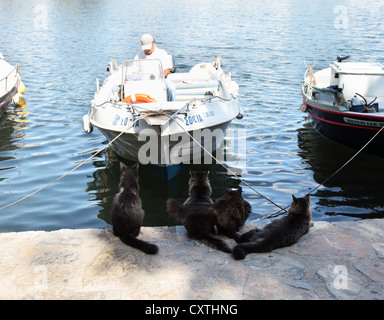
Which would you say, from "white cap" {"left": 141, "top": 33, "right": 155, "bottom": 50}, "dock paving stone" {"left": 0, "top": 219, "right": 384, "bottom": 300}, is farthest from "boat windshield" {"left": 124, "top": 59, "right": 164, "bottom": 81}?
"dock paving stone" {"left": 0, "top": 219, "right": 384, "bottom": 300}

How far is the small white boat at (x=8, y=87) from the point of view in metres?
12.1

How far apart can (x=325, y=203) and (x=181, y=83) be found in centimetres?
489

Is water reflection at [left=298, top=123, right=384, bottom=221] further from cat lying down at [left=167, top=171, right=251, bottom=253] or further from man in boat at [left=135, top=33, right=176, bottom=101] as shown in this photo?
A: man in boat at [left=135, top=33, right=176, bottom=101]

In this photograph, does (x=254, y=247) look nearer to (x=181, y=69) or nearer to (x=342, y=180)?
(x=342, y=180)

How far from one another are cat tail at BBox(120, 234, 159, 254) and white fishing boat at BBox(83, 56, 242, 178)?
2.81m

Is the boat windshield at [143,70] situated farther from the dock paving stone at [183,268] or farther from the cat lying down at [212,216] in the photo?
the dock paving stone at [183,268]

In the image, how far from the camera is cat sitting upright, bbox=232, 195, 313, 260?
431 centimetres

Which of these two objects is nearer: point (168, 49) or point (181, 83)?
point (181, 83)

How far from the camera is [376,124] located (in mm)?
8516

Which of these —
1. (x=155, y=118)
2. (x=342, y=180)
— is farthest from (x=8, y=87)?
(x=342, y=180)

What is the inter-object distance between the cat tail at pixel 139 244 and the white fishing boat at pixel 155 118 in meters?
2.81

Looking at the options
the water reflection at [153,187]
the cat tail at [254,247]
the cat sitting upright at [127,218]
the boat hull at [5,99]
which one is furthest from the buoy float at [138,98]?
the boat hull at [5,99]
